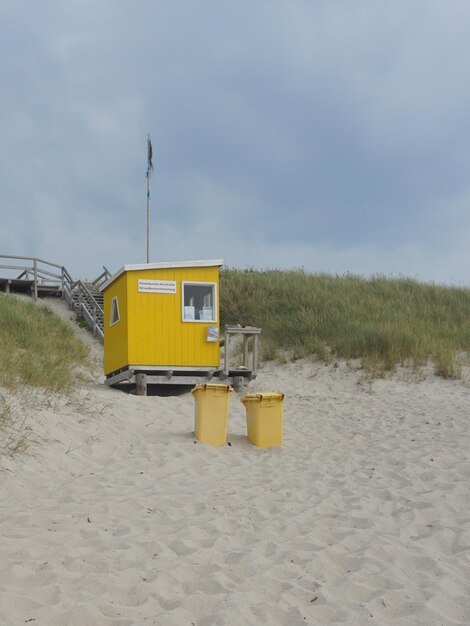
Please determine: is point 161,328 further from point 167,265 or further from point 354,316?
point 354,316

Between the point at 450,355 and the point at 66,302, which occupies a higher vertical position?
the point at 66,302

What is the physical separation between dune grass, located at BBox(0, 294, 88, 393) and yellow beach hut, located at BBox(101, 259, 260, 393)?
1.53 meters

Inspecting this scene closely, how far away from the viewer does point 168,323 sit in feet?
44.1

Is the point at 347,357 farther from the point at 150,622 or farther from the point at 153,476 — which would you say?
A: the point at 150,622

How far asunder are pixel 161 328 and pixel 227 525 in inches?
338

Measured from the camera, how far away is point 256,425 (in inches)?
340

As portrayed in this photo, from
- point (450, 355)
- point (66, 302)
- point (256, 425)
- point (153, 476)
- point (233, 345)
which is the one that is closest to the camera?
point (153, 476)

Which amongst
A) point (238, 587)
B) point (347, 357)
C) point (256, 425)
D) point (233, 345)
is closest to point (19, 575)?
point (238, 587)

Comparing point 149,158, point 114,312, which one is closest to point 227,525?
point 114,312

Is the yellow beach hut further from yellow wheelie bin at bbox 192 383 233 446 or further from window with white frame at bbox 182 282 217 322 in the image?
yellow wheelie bin at bbox 192 383 233 446

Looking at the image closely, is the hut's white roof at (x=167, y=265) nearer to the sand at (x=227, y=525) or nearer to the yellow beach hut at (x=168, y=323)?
the yellow beach hut at (x=168, y=323)

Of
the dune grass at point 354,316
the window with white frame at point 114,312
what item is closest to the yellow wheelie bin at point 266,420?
the window with white frame at point 114,312

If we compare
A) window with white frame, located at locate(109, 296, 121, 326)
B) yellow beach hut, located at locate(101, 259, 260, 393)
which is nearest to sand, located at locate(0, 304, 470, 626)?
yellow beach hut, located at locate(101, 259, 260, 393)

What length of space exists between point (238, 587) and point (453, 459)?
185 inches
